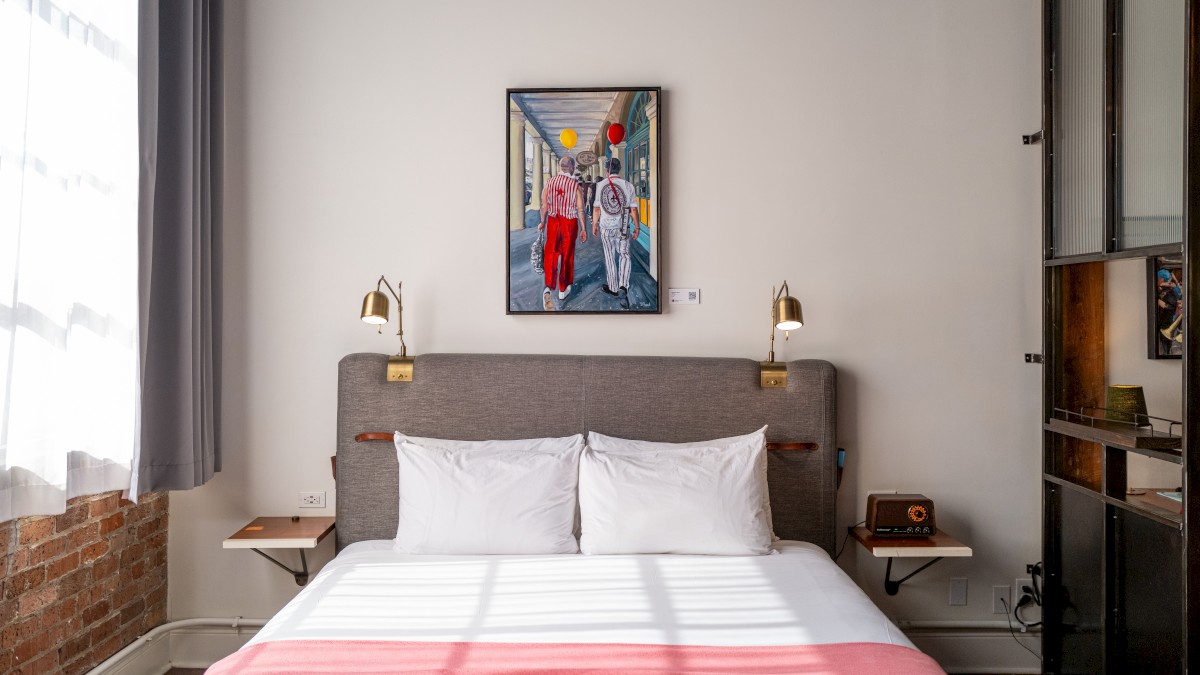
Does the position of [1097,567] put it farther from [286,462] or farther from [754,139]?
[286,462]

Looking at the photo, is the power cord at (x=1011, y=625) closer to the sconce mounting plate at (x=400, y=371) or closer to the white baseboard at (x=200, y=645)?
the sconce mounting plate at (x=400, y=371)

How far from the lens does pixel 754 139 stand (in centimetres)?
291

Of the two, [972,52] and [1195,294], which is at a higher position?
[972,52]

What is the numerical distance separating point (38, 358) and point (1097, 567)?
311cm

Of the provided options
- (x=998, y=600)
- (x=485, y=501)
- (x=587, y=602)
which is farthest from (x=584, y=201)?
(x=998, y=600)

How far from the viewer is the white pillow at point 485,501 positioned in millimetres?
2479

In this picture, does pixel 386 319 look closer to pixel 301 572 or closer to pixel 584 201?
pixel 584 201

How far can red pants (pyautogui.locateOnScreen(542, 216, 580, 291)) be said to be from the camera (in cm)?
289

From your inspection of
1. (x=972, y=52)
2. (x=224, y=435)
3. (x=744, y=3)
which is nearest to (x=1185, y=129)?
(x=972, y=52)

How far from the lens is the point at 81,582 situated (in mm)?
2422

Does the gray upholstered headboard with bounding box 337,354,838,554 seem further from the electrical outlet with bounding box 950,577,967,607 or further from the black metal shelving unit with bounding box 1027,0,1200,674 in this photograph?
the black metal shelving unit with bounding box 1027,0,1200,674

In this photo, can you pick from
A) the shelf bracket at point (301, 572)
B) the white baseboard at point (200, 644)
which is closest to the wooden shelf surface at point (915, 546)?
the shelf bracket at point (301, 572)

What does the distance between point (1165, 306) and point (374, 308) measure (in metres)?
2.52

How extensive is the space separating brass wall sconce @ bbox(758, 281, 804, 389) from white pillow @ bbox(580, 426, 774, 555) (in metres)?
0.28
